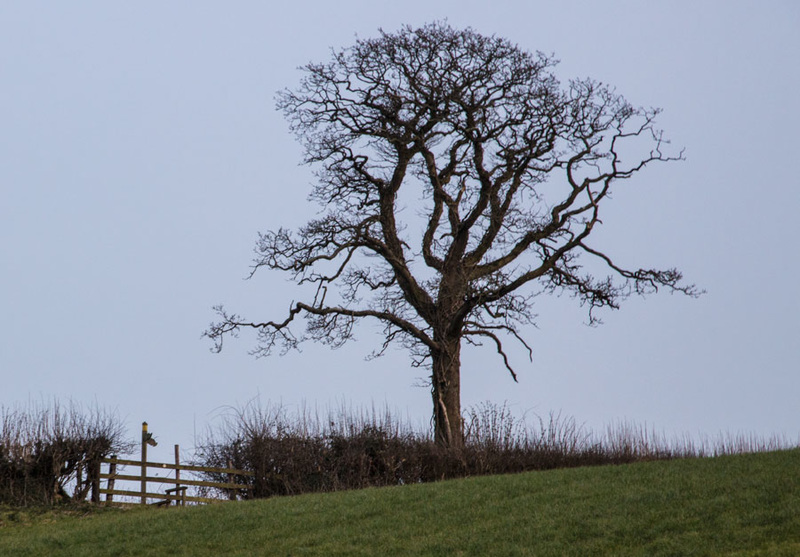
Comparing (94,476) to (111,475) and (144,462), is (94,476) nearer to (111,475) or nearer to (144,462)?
(111,475)

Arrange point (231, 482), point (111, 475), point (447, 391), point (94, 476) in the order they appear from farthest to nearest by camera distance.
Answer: point (447, 391), point (231, 482), point (94, 476), point (111, 475)

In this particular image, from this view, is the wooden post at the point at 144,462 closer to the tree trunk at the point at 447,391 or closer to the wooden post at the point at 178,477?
the wooden post at the point at 178,477

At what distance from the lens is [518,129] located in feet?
82.7

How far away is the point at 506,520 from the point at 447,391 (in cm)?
1083

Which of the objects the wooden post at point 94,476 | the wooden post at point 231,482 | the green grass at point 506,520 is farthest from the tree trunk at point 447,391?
the wooden post at point 94,476

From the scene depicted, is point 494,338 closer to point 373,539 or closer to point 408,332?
point 408,332

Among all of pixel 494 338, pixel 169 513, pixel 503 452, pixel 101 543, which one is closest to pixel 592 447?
pixel 503 452

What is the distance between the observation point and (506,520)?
42.7ft

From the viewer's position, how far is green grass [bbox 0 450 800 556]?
11273 millimetres

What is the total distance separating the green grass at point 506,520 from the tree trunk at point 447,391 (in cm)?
627

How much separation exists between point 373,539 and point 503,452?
9.20 m

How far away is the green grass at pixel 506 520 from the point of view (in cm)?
1127

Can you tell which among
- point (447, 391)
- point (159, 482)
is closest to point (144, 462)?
point (159, 482)

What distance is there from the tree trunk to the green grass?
6.27 m
